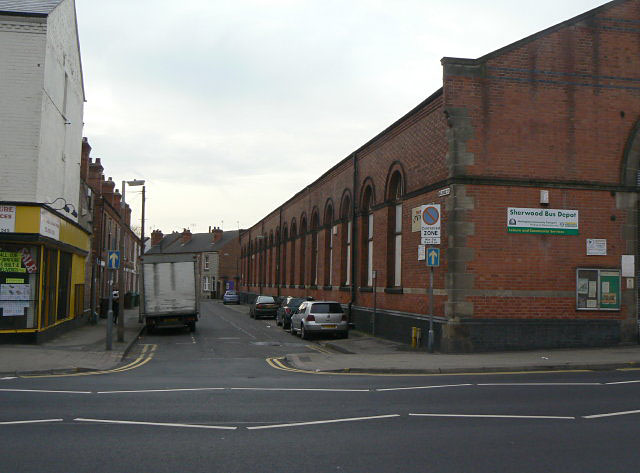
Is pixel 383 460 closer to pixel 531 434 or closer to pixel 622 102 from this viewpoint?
pixel 531 434

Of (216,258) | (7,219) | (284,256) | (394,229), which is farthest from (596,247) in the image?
(216,258)

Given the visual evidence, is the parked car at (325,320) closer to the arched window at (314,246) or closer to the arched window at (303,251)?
the arched window at (314,246)

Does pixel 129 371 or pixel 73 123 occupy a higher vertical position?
pixel 73 123

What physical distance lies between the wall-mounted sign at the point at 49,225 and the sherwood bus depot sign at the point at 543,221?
562 inches

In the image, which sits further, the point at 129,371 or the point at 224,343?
the point at 224,343

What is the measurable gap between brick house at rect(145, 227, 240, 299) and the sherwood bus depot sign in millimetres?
73329

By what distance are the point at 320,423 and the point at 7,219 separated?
14.4m

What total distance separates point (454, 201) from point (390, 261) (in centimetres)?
675

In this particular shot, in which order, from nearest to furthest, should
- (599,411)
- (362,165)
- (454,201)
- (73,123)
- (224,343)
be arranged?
(599,411), (454,201), (224,343), (73,123), (362,165)

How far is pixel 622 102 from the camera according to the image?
68.1 feet

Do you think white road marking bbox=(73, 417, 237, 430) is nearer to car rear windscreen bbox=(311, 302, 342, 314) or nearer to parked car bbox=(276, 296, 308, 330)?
car rear windscreen bbox=(311, 302, 342, 314)

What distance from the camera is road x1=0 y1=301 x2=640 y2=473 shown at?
6.79 meters

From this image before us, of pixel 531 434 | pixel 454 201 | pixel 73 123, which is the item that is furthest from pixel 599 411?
pixel 73 123

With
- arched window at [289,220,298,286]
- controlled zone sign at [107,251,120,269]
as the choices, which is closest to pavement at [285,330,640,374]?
controlled zone sign at [107,251,120,269]
